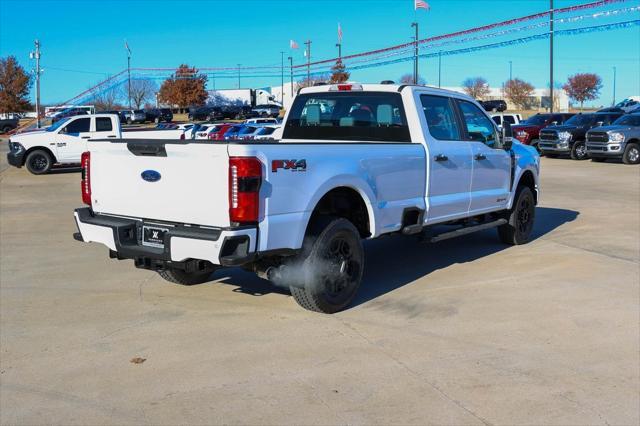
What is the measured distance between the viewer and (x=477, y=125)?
784cm

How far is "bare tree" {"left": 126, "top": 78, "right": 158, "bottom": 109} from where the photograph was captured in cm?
10894

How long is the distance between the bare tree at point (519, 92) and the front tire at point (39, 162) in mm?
96970

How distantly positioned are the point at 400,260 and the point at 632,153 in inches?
735

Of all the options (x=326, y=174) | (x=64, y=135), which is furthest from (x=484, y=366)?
(x=64, y=135)

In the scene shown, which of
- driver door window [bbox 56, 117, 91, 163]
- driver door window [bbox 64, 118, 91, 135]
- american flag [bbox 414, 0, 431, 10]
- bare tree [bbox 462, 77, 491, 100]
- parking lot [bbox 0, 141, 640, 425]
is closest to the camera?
parking lot [bbox 0, 141, 640, 425]

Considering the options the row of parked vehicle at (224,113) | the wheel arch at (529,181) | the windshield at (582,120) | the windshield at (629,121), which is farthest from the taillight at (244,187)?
the row of parked vehicle at (224,113)

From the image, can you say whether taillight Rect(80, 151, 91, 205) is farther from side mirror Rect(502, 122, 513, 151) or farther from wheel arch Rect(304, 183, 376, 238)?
side mirror Rect(502, 122, 513, 151)

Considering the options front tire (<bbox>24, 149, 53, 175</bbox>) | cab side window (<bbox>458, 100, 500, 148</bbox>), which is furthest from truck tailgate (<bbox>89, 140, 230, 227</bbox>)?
front tire (<bbox>24, 149, 53, 175</bbox>)

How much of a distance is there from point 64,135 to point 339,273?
18572 mm

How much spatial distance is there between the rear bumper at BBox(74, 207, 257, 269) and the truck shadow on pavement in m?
1.52

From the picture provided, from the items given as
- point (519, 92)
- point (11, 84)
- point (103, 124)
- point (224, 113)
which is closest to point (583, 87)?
point (519, 92)

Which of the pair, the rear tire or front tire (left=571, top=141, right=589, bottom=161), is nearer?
the rear tire

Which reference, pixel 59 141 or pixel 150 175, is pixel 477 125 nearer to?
pixel 150 175

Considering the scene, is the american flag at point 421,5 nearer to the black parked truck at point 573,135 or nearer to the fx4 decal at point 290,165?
the black parked truck at point 573,135
